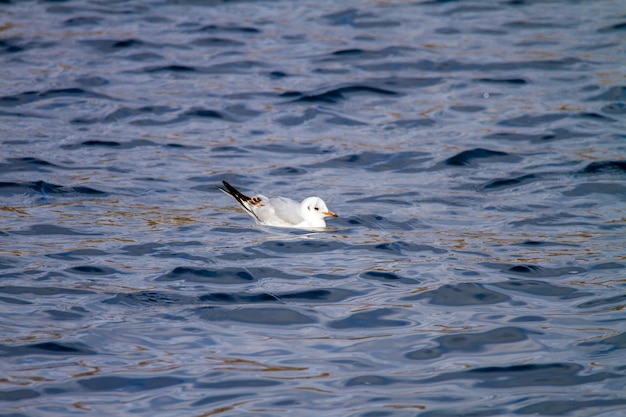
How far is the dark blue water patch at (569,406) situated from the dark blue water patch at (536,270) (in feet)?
6.73

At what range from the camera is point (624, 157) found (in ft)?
35.0

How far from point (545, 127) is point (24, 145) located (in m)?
6.26

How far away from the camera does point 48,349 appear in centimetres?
607

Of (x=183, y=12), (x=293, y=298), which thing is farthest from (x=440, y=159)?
(x=183, y=12)

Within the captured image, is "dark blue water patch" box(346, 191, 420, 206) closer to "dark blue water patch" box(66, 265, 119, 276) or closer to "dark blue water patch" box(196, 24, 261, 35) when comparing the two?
"dark blue water patch" box(66, 265, 119, 276)

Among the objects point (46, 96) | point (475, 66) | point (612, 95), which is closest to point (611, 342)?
point (612, 95)

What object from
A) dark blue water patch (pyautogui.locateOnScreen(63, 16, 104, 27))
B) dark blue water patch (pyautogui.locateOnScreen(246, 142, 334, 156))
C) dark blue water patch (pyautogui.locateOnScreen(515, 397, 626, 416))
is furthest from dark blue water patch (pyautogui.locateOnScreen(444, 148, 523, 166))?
dark blue water patch (pyautogui.locateOnScreen(63, 16, 104, 27))

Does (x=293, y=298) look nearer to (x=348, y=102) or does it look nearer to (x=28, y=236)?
(x=28, y=236)

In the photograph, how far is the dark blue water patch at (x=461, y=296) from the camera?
7039mm

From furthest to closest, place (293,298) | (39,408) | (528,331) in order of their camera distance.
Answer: (293,298)
(528,331)
(39,408)

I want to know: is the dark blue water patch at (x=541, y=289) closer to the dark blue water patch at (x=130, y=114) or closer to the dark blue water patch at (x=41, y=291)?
the dark blue water patch at (x=41, y=291)

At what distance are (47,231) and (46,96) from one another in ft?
16.5

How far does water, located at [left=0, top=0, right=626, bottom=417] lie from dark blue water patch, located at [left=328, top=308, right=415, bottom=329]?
18mm

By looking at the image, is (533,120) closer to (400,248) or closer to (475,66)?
(475,66)
